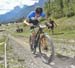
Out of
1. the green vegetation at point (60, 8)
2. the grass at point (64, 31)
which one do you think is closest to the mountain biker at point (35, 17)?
the grass at point (64, 31)

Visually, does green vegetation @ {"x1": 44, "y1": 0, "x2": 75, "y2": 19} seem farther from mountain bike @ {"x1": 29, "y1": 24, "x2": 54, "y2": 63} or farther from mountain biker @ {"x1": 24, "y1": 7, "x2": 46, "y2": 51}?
mountain biker @ {"x1": 24, "y1": 7, "x2": 46, "y2": 51}

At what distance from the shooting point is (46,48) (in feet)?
33.7

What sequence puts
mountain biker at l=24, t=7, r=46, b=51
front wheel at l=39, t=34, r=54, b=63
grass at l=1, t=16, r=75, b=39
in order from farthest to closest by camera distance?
grass at l=1, t=16, r=75, b=39 → mountain biker at l=24, t=7, r=46, b=51 → front wheel at l=39, t=34, r=54, b=63

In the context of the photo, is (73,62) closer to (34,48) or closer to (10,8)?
(34,48)

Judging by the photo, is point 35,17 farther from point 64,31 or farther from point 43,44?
point 64,31

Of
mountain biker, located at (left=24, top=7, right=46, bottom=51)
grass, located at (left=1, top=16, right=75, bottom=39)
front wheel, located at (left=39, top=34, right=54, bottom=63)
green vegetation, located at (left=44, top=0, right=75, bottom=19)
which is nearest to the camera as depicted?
front wheel, located at (left=39, top=34, right=54, bottom=63)

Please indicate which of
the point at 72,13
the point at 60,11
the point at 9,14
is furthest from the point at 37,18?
the point at 60,11

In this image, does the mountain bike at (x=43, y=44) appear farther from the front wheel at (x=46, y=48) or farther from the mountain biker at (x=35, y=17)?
the mountain biker at (x=35, y=17)

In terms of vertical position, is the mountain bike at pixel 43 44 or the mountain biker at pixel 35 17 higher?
the mountain biker at pixel 35 17

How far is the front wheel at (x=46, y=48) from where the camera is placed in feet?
32.5

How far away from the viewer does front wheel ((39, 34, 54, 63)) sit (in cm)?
990

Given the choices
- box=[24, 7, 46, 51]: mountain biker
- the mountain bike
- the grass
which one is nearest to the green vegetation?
the grass

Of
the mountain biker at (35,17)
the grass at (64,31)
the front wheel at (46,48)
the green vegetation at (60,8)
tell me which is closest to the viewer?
the front wheel at (46,48)

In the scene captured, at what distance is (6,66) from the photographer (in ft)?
31.8
